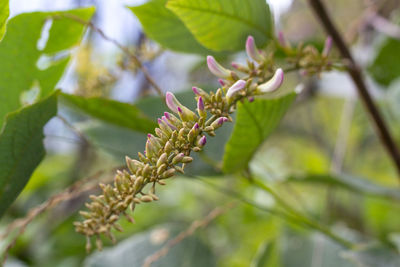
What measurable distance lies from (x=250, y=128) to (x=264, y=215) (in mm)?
1021

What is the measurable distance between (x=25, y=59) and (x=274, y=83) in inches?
13.1

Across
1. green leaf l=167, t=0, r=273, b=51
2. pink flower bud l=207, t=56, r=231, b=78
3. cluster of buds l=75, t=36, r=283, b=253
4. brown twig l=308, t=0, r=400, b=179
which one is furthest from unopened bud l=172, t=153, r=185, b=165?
brown twig l=308, t=0, r=400, b=179

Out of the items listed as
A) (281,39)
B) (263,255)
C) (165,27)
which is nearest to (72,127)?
(165,27)

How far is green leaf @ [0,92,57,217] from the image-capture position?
0.40 m

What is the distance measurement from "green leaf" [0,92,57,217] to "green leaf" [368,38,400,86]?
2.65 feet

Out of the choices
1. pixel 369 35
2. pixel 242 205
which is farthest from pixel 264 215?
pixel 369 35

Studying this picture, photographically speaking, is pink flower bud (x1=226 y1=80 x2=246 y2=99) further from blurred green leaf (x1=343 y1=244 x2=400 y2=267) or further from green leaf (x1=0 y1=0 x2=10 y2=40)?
blurred green leaf (x1=343 y1=244 x2=400 y2=267)

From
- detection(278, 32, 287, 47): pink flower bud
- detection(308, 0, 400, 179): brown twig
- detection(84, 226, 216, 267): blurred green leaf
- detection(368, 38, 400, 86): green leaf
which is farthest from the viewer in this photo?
detection(368, 38, 400, 86): green leaf

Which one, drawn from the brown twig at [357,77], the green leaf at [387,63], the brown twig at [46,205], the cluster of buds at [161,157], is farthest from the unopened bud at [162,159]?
the green leaf at [387,63]

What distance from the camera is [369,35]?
142 centimetres

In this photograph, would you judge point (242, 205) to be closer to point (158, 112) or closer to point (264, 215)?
point (264, 215)

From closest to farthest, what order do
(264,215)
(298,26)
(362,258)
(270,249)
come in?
(362,258) < (270,249) < (264,215) < (298,26)

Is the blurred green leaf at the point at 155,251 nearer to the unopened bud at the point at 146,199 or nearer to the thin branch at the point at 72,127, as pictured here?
the thin branch at the point at 72,127

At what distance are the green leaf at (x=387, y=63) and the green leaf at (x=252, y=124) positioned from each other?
605 millimetres
